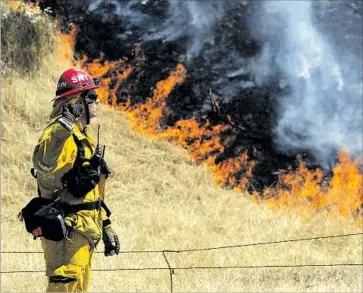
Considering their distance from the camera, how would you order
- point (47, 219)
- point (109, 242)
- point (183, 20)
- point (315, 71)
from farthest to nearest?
Answer: point (183, 20) < point (315, 71) < point (109, 242) < point (47, 219)

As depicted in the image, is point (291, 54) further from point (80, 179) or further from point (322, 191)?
point (80, 179)

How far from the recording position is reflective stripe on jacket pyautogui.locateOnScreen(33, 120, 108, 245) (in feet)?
12.0

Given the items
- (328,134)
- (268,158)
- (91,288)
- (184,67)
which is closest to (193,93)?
(184,67)

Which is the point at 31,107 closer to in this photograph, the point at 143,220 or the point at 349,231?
the point at 143,220

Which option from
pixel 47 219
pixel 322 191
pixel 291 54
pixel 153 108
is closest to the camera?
pixel 47 219

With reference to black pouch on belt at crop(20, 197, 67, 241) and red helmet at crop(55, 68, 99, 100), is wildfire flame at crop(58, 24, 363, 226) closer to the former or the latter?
red helmet at crop(55, 68, 99, 100)

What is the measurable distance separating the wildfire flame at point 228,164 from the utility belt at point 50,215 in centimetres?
581

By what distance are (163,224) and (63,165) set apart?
485 cm

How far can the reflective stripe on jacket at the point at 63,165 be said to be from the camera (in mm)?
3668

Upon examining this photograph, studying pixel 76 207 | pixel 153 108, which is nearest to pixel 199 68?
pixel 153 108

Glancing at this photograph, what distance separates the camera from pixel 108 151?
10.6 metres

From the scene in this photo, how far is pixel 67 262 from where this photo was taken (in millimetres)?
3783

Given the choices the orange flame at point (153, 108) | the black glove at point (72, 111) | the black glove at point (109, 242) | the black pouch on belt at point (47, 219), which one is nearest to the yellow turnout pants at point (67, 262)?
the black pouch on belt at point (47, 219)

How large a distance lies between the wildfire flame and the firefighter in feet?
18.7
